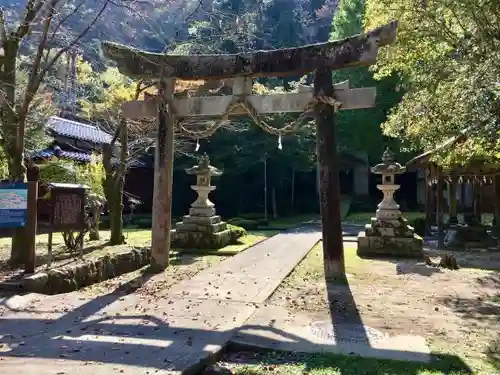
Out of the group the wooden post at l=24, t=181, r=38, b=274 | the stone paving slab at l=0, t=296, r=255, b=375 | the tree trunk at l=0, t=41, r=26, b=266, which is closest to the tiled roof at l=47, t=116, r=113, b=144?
the tree trunk at l=0, t=41, r=26, b=266

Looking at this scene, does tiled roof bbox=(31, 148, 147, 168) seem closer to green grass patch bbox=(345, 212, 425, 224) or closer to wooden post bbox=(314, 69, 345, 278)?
wooden post bbox=(314, 69, 345, 278)

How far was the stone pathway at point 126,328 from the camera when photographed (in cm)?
378

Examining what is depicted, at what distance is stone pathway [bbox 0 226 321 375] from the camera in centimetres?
378

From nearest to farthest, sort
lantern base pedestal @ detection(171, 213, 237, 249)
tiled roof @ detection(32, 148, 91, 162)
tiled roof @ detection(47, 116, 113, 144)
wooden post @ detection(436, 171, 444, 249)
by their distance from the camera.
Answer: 1. lantern base pedestal @ detection(171, 213, 237, 249)
2. wooden post @ detection(436, 171, 444, 249)
3. tiled roof @ detection(32, 148, 91, 162)
4. tiled roof @ detection(47, 116, 113, 144)

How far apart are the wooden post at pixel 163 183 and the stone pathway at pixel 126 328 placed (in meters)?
1.08

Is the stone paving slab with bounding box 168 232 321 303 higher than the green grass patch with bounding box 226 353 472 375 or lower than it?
higher

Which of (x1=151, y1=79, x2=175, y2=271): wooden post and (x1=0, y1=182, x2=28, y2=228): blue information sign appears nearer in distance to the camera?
(x1=0, y1=182, x2=28, y2=228): blue information sign

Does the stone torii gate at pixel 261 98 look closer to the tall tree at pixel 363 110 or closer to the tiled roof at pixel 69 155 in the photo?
the tiled roof at pixel 69 155

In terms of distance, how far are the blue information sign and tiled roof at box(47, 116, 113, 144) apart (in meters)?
11.7

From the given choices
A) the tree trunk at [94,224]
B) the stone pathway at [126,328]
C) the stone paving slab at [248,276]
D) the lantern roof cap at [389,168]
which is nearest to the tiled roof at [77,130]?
the tree trunk at [94,224]

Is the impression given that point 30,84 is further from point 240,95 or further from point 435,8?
point 435,8

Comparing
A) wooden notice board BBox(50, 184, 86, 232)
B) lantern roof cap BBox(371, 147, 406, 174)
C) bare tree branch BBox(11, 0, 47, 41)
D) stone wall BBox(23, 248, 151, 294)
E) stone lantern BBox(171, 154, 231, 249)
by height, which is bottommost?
stone wall BBox(23, 248, 151, 294)

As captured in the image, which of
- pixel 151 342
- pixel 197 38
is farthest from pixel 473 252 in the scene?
pixel 151 342

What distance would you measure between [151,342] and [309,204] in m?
25.9
